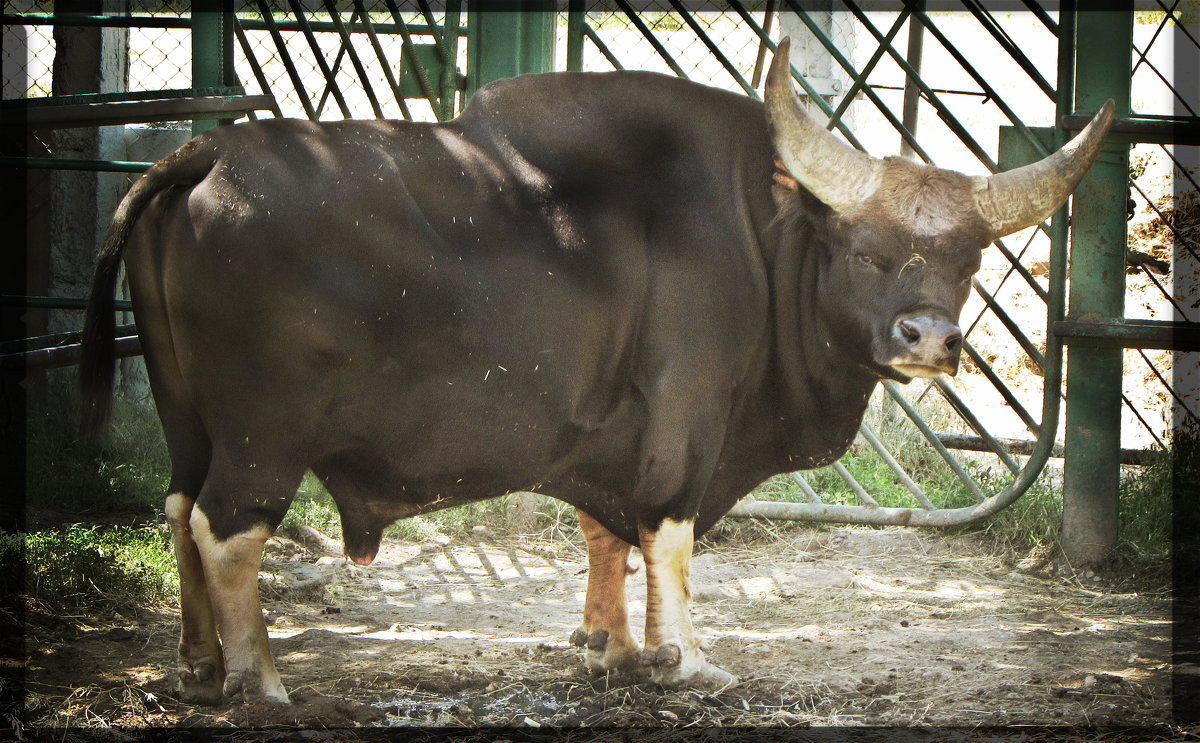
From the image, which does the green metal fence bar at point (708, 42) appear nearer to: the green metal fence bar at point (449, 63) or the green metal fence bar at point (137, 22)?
the green metal fence bar at point (449, 63)

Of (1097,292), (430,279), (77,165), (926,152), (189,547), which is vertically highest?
(926,152)

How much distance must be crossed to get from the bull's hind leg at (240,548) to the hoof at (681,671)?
1219 millimetres

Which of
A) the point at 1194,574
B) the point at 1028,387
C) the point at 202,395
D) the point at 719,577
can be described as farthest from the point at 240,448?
the point at 1028,387

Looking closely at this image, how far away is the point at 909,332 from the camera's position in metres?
3.62

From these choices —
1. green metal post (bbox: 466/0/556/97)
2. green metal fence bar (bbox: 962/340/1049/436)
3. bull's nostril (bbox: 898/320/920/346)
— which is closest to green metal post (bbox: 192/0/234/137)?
green metal post (bbox: 466/0/556/97)

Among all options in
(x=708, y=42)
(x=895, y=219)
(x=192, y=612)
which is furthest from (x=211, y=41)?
(x=895, y=219)

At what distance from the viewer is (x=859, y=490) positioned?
18.6ft

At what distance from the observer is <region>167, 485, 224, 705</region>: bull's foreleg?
358 centimetres

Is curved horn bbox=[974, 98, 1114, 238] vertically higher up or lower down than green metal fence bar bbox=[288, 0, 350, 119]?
lower down

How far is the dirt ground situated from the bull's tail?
0.92 meters

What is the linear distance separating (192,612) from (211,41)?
2773 millimetres

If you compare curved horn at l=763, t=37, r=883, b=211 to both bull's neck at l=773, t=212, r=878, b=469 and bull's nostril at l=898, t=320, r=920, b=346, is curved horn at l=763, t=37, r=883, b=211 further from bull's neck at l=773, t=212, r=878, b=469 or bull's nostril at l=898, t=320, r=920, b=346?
bull's nostril at l=898, t=320, r=920, b=346

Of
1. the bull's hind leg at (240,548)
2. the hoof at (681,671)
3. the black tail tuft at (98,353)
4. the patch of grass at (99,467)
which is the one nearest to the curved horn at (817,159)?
the hoof at (681,671)

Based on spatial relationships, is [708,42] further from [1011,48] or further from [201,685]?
[201,685]
